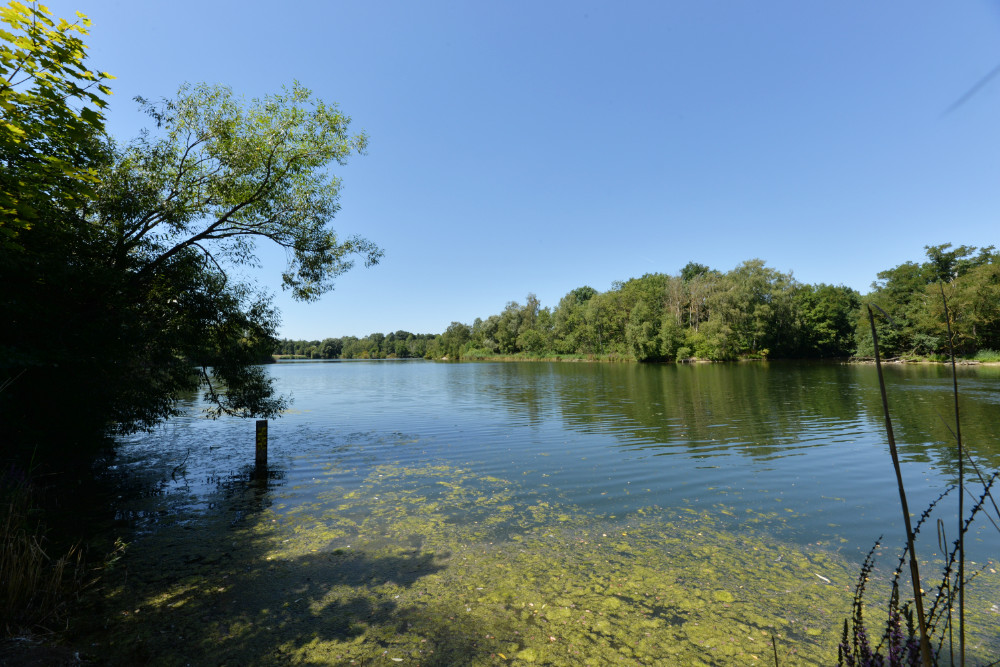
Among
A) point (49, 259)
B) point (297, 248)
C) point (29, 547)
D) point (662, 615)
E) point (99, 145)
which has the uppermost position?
point (99, 145)

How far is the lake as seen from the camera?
4.66 meters

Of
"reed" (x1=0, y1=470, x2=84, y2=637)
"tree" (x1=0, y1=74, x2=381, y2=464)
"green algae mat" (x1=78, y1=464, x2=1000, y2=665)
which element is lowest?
"green algae mat" (x1=78, y1=464, x2=1000, y2=665)

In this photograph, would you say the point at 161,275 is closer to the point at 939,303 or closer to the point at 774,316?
the point at 939,303

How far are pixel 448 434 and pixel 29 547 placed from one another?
11736 millimetres

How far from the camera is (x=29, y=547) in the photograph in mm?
4723

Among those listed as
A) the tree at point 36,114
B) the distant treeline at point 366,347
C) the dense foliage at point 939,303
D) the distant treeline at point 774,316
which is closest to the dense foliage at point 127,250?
the tree at point 36,114

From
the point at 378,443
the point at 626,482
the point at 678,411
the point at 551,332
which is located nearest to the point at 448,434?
the point at 378,443

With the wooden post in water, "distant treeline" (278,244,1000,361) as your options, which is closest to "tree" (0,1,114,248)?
the wooden post in water

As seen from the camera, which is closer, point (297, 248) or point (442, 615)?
point (442, 615)

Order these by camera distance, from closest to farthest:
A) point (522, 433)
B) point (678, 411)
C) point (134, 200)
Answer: point (134, 200)
point (522, 433)
point (678, 411)

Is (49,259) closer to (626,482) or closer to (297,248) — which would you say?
(297,248)

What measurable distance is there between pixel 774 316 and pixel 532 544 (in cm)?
7287

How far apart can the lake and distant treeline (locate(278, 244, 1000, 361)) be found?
125 feet

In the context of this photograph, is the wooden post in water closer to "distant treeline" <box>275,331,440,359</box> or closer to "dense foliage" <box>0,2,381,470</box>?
"dense foliage" <box>0,2,381,470</box>
